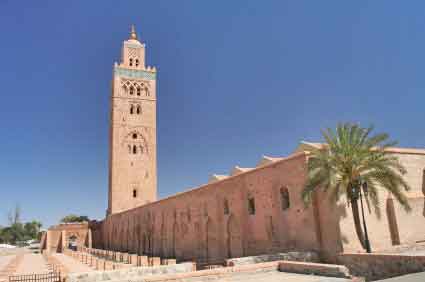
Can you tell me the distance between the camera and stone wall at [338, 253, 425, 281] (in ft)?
25.2

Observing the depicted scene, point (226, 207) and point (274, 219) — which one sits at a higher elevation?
point (226, 207)

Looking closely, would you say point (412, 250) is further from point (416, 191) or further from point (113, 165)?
point (113, 165)

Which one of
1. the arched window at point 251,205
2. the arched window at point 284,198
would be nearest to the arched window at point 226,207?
the arched window at point 251,205

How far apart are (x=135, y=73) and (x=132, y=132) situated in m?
7.28

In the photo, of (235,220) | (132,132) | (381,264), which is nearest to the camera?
(381,264)

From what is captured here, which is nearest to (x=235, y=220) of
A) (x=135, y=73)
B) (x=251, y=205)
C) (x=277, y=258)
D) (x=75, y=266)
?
(x=251, y=205)

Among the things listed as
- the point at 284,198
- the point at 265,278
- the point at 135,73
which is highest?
the point at 135,73

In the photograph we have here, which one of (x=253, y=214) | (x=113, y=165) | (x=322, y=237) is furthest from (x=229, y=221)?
(x=113, y=165)

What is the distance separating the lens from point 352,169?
11453mm

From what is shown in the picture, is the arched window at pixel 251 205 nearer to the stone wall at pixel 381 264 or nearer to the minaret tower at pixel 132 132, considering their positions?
the stone wall at pixel 381 264

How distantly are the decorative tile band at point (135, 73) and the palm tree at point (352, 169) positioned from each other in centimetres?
3194

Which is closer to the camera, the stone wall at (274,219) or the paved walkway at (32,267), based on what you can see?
the stone wall at (274,219)

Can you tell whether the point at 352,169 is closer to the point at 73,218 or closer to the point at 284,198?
the point at 284,198

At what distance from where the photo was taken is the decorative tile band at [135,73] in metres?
39.7
